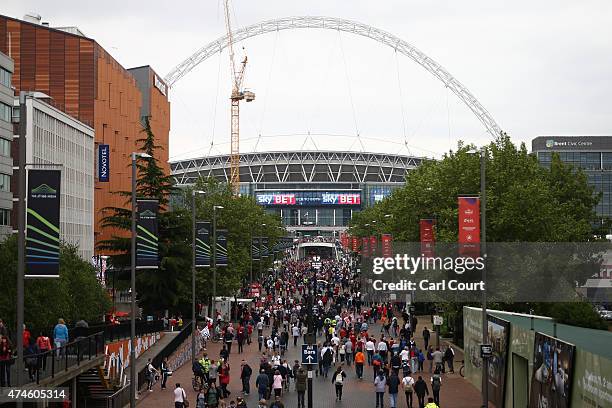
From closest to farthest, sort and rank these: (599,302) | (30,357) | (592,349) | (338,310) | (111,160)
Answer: (592,349)
(30,357)
(338,310)
(599,302)
(111,160)

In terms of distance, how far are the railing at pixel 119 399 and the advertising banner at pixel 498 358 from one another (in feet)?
43.3

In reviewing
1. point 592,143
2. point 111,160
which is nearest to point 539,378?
point 111,160

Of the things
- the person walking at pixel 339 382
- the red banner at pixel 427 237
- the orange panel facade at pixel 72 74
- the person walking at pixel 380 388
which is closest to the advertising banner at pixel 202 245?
the red banner at pixel 427 237

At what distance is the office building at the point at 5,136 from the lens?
61875 mm

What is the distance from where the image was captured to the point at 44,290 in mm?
42062

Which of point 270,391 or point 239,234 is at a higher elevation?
point 239,234

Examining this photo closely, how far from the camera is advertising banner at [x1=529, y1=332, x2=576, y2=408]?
2455cm

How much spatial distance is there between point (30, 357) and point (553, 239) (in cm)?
3297

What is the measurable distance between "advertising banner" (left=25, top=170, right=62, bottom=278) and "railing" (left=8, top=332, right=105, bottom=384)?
4.51 metres

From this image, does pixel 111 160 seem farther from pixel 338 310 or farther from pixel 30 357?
pixel 30 357

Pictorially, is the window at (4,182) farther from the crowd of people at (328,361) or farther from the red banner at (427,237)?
the red banner at (427,237)

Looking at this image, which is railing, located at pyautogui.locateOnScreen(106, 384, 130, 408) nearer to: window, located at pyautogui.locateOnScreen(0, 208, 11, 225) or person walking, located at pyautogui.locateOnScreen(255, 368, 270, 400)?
person walking, located at pyautogui.locateOnScreen(255, 368, 270, 400)

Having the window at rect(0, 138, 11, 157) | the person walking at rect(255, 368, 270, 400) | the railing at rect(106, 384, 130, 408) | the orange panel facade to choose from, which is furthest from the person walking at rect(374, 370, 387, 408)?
the orange panel facade
